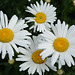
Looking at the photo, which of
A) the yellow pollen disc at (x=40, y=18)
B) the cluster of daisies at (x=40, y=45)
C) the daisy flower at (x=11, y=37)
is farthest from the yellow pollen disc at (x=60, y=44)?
the yellow pollen disc at (x=40, y=18)

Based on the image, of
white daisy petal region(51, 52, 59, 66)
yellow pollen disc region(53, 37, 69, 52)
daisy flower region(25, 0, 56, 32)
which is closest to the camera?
white daisy petal region(51, 52, 59, 66)

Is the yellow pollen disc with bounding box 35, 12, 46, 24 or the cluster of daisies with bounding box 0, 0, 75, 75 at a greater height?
the yellow pollen disc with bounding box 35, 12, 46, 24

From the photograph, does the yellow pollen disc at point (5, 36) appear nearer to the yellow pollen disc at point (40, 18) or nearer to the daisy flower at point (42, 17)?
the daisy flower at point (42, 17)

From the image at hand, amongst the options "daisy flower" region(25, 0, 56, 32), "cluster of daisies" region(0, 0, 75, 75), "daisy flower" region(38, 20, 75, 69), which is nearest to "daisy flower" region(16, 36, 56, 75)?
"cluster of daisies" region(0, 0, 75, 75)

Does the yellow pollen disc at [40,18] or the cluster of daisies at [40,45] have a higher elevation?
the yellow pollen disc at [40,18]

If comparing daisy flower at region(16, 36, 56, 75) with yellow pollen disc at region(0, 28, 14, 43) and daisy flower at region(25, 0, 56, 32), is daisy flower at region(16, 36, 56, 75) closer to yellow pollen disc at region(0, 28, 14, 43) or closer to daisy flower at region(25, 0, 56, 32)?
yellow pollen disc at region(0, 28, 14, 43)

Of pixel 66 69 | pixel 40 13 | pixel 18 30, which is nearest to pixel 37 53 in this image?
pixel 18 30
